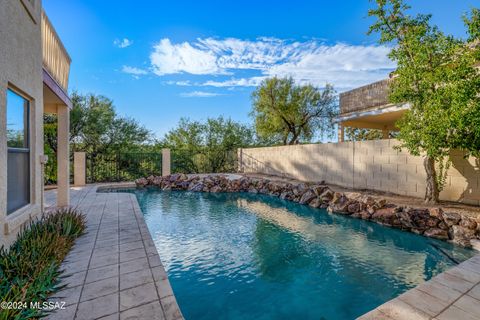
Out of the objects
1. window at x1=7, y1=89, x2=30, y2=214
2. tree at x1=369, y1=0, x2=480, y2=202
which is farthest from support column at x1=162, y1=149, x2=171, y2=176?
tree at x1=369, y1=0, x2=480, y2=202

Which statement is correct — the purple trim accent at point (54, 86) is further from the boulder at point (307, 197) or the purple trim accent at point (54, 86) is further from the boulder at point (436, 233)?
the boulder at point (436, 233)

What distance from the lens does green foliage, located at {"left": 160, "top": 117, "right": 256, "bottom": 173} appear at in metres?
17.4

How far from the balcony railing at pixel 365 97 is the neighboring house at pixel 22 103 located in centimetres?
1138

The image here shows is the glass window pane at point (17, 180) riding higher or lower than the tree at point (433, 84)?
lower

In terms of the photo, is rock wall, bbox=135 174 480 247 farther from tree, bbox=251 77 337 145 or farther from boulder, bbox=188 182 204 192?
tree, bbox=251 77 337 145

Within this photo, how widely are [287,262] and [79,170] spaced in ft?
37.4

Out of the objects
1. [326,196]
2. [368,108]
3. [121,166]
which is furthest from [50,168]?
[368,108]

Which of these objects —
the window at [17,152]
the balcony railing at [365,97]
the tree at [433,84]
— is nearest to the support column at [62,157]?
the window at [17,152]

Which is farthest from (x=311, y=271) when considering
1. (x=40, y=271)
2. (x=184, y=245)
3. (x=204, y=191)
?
(x=204, y=191)

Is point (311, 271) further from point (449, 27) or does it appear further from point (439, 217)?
point (449, 27)

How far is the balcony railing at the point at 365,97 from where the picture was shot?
1047 centimetres

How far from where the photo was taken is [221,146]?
18.5 metres

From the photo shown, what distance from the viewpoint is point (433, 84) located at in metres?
6.40

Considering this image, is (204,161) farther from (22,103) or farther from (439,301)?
(439,301)
